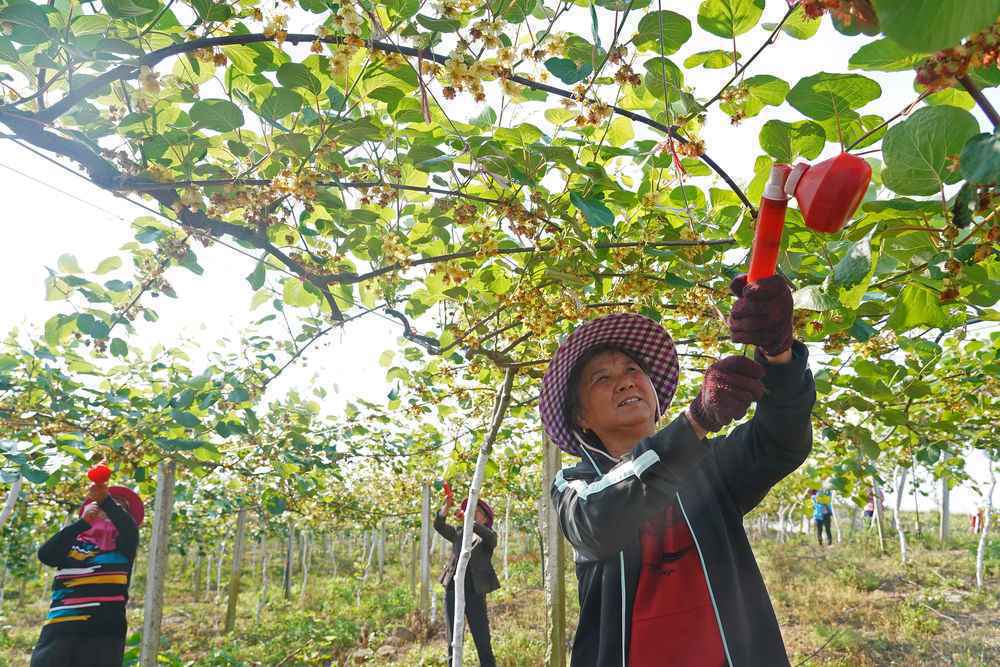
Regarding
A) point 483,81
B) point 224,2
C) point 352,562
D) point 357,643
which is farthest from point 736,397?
point 352,562

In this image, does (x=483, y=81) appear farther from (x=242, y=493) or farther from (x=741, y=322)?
(x=242, y=493)

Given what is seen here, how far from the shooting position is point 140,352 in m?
5.48

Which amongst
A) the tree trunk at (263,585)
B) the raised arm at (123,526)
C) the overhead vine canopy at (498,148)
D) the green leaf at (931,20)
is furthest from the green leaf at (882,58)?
the tree trunk at (263,585)

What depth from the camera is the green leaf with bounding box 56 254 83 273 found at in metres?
2.42

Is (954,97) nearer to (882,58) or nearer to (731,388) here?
(882,58)

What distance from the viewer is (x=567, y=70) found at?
1.36 m

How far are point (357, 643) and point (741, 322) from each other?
33.8 feet

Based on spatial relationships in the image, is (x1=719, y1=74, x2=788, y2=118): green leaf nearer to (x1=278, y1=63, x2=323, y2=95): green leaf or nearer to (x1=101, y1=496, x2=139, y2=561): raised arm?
(x1=278, y1=63, x2=323, y2=95): green leaf

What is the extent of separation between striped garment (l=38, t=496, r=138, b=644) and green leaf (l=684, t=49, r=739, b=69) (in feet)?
14.5

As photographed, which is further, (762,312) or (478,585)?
(478,585)

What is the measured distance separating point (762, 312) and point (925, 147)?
36cm

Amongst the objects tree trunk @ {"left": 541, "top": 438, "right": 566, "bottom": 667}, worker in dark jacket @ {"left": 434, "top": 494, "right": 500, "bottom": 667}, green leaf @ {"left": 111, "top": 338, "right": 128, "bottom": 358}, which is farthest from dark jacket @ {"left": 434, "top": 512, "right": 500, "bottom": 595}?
green leaf @ {"left": 111, "top": 338, "right": 128, "bottom": 358}

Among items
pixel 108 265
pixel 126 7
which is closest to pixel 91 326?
pixel 108 265

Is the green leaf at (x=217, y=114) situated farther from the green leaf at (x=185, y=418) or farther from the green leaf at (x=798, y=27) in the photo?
the green leaf at (x=185, y=418)
